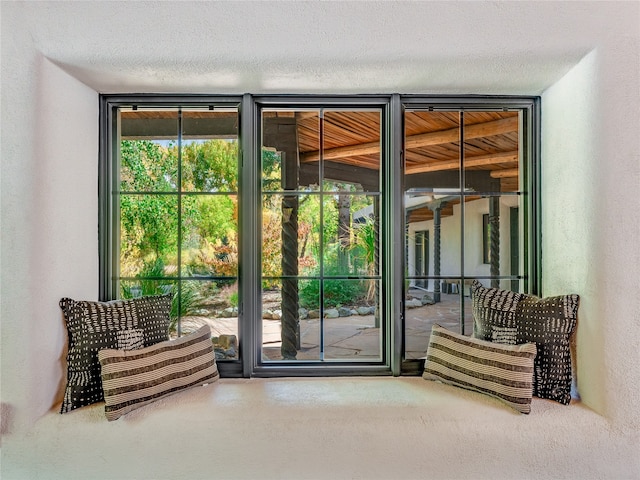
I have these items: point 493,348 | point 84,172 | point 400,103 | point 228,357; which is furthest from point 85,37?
point 493,348

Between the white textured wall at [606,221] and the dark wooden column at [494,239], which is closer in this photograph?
the white textured wall at [606,221]

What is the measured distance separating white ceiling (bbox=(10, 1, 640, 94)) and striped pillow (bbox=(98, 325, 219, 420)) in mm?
1215

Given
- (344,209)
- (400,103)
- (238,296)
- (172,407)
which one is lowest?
(172,407)

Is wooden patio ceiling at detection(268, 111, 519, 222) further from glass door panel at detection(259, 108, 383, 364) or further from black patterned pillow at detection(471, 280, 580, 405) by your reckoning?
black patterned pillow at detection(471, 280, 580, 405)

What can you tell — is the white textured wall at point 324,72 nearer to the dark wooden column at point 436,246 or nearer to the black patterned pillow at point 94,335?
the black patterned pillow at point 94,335

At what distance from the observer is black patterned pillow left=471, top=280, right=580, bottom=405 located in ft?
5.20

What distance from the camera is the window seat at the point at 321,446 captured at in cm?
145

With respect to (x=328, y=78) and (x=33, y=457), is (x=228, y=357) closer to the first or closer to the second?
(x=33, y=457)

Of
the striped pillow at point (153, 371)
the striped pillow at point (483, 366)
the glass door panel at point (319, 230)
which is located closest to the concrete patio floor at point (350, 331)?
the glass door panel at point (319, 230)

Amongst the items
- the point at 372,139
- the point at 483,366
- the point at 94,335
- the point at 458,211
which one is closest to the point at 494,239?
the point at 458,211

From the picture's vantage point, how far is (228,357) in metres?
1.95

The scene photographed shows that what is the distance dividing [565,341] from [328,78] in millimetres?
1548

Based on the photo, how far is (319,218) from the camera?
1945 mm

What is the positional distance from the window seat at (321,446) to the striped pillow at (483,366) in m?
0.10
